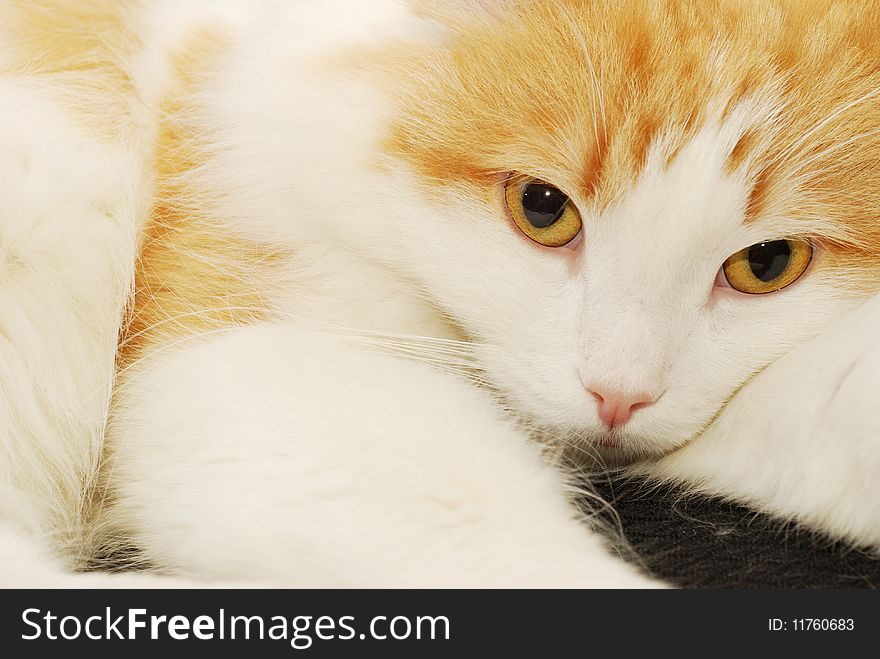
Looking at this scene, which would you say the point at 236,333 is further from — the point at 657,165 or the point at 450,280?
the point at 657,165

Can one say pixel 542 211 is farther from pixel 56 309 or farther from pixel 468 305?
pixel 56 309

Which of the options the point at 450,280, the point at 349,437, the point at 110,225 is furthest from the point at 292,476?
the point at 110,225

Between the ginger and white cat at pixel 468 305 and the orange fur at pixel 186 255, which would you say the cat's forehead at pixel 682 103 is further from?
the orange fur at pixel 186 255

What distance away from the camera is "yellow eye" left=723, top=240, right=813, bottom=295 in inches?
43.9

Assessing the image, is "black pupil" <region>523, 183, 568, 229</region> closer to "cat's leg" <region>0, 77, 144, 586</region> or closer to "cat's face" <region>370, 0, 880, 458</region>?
"cat's face" <region>370, 0, 880, 458</region>

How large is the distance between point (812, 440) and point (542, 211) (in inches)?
16.6

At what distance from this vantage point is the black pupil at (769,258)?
1114 mm

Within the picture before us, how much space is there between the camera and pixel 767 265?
44.2 inches

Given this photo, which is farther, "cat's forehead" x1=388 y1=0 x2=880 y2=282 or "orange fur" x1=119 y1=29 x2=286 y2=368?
"orange fur" x1=119 y1=29 x2=286 y2=368

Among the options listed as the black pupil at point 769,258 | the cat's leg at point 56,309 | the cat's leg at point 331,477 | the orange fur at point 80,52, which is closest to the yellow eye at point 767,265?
the black pupil at point 769,258

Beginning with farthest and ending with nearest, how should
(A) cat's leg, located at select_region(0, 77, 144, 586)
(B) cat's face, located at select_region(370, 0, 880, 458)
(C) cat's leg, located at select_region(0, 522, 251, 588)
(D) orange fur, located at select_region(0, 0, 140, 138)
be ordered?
(D) orange fur, located at select_region(0, 0, 140, 138), (A) cat's leg, located at select_region(0, 77, 144, 586), (B) cat's face, located at select_region(370, 0, 880, 458), (C) cat's leg, located at select_region(0, 522, 251, 588)

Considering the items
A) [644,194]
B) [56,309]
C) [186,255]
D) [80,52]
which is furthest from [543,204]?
[80,52]

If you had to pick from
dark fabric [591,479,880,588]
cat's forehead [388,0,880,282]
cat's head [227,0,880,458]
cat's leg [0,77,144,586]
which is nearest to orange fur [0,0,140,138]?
cat's leg [0,77,144,586]

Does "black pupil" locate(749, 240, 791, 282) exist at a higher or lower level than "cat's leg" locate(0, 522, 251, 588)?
higher
